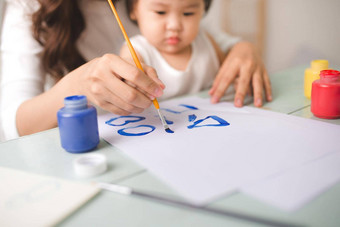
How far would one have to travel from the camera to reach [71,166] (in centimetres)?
51

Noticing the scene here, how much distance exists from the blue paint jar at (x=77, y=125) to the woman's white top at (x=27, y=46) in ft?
1.29

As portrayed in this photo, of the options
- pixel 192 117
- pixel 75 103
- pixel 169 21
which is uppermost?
pixel 169 21

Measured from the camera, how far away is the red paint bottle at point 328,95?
27.0 inches

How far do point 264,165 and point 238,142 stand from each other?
0.33ft

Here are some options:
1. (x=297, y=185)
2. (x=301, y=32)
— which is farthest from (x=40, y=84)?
(x=301, y=32)

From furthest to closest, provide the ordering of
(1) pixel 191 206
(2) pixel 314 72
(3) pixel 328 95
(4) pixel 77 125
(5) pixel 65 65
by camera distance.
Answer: (5) pixel 65 65 → (2) pixel 314 72 → (3) pixel 328 95 → (4) pixel 77 125 → (1) pixel 191 206

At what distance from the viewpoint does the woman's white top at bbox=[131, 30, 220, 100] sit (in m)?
1.09

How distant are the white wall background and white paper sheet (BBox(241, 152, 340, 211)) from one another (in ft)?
7.58

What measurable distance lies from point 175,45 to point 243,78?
0.89 feet

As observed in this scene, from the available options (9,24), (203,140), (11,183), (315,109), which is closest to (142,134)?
(203,140)

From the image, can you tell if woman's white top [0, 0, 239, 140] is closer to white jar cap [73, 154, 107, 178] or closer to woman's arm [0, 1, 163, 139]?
woman's arm [0, 1, 163, 139]

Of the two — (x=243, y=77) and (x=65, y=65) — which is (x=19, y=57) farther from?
(x=243, y=77)

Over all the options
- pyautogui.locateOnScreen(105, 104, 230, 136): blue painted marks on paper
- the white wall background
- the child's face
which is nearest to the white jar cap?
pyautogui.locateOnScreen(105, 104, 230, 136): blue painted marks on paper

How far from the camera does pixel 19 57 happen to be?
986mm
